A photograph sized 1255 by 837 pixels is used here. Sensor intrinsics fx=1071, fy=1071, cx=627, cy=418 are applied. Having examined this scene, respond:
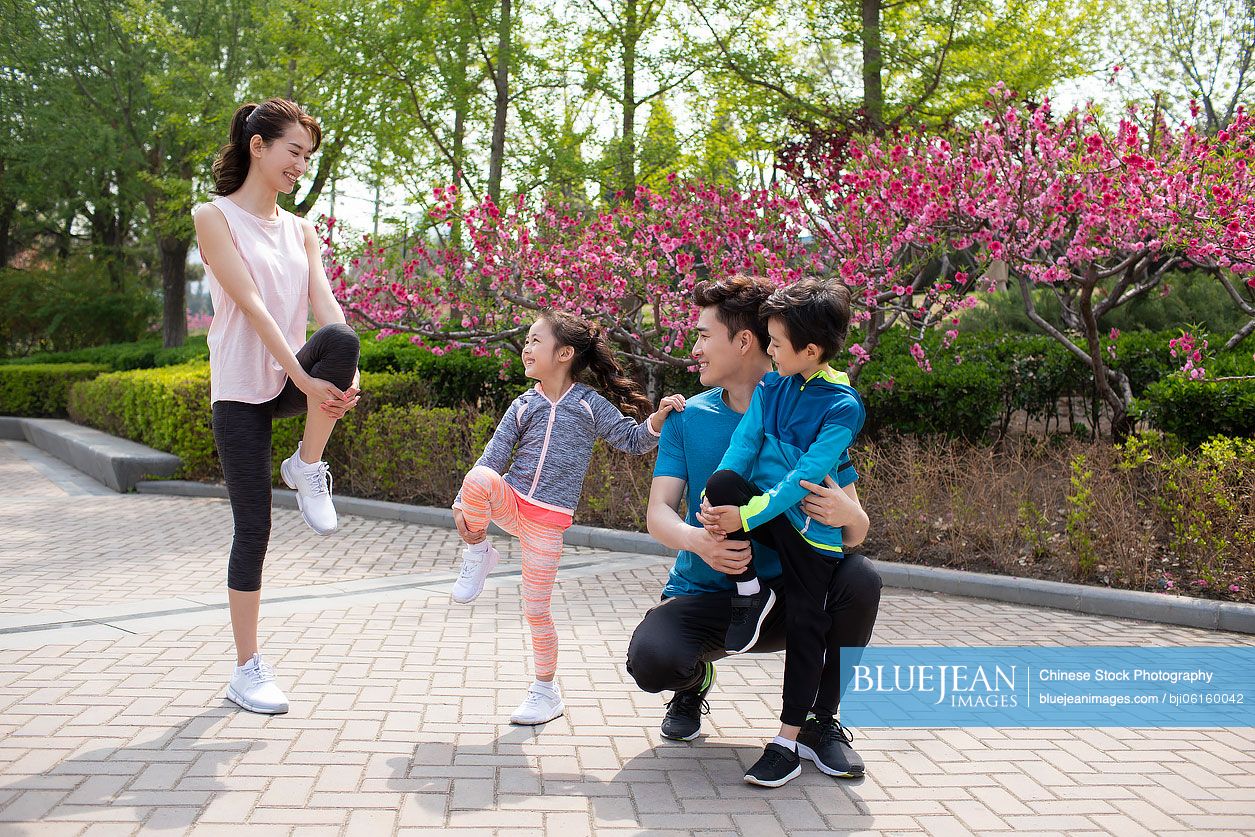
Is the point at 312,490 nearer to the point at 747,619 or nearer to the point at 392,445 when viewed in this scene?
the point at 747,619

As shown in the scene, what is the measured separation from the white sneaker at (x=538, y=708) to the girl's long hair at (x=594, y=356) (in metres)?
1.09

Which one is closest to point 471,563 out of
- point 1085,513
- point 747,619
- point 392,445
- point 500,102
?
point 747,619

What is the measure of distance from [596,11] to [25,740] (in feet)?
47.1

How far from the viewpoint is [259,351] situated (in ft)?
12.5

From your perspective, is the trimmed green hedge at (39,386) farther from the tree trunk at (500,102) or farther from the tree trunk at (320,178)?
the tree trunk at (500,102)

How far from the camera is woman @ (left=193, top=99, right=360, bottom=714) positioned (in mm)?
3695

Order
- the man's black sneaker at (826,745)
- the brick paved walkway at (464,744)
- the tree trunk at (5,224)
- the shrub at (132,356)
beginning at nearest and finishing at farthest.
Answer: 1. the brick paved walkway at (464,744)
2. the man's black sneaker at (826,745)
3. the shrub at (132,356)
4. the tree trunk at (5,224)

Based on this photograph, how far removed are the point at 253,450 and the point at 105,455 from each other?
8274 mm

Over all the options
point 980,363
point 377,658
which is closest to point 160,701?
point 377,658

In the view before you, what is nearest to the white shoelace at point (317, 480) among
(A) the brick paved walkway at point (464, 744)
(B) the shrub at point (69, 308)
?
(A) the brick paved walkway at point (464, 744)

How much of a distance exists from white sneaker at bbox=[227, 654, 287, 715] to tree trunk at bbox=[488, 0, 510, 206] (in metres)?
11.3

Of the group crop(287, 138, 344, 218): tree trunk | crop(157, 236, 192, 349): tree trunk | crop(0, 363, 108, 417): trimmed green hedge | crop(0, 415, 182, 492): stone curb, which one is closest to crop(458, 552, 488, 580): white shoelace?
crop(0, 415, 182, 492): stone curb

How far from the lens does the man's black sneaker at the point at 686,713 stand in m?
3.72

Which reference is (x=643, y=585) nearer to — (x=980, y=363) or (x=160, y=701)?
(x=160, y=701)
